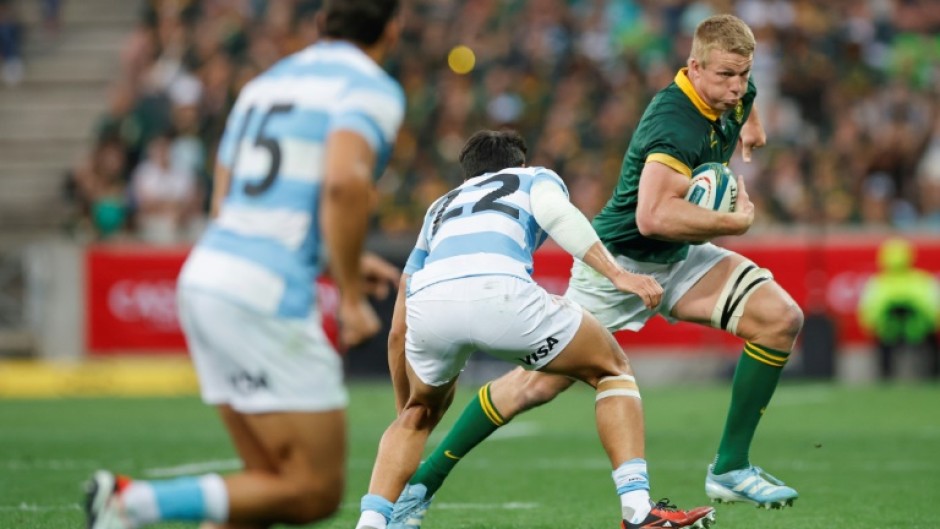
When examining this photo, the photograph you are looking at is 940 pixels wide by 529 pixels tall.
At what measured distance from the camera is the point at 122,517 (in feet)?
16.4

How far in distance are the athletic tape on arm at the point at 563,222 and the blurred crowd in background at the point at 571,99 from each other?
11948mm

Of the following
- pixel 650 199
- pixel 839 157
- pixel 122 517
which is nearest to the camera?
pixel 122 517

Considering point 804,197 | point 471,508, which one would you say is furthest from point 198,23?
point 471,508

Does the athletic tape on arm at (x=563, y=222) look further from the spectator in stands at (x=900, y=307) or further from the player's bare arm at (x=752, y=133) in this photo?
the spectator in stands at (x=900, y=307)

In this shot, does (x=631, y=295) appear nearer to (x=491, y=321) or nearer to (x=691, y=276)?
(x=691, y=276)

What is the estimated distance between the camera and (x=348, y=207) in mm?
4918

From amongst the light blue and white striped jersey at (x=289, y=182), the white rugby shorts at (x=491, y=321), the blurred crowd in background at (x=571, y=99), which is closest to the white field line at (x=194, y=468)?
the white rugby shorts at (x=491, y=321)

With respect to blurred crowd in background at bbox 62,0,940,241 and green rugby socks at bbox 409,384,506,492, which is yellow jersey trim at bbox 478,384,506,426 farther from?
blurred crowd in background at bbox 62,0,940,241

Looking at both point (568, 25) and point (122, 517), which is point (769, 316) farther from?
point (568, 25)

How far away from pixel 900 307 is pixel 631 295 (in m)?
10.7

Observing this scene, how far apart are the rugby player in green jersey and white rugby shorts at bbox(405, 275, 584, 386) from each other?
56cm

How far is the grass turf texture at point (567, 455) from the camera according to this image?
8102 millimetres

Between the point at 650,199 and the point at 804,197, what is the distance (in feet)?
40.2

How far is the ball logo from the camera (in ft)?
62.2
